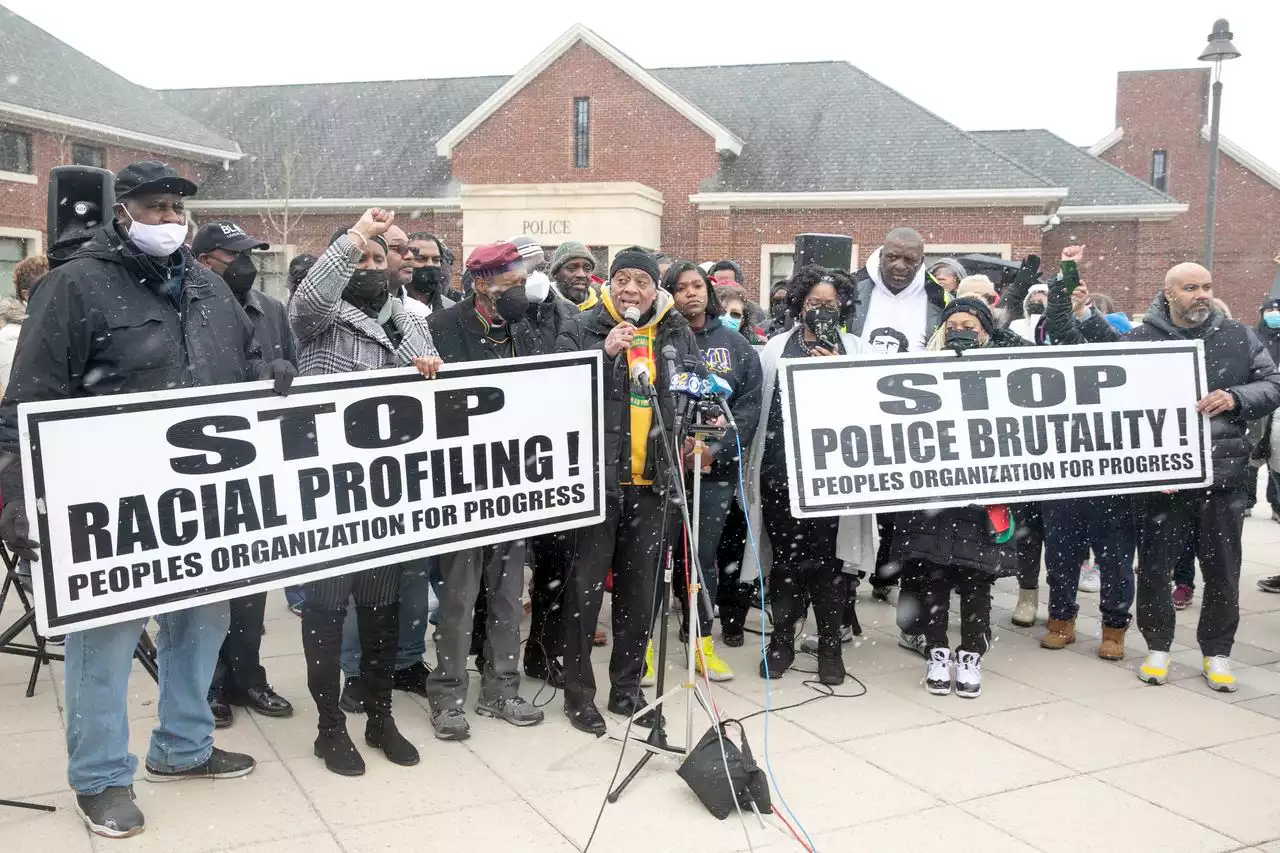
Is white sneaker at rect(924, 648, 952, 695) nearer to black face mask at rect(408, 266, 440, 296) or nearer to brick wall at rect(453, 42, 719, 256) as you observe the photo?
black face mask at rect(408, 266, 440, 296)

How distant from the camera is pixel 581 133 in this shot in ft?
92.6

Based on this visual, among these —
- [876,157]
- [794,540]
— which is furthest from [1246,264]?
[794,540]

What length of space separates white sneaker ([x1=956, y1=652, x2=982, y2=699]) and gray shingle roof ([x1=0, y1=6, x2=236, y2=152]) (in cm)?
2523

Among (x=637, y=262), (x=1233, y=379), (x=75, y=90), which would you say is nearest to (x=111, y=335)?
(x=637, y=262)

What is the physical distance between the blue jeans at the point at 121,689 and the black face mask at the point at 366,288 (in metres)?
1.29

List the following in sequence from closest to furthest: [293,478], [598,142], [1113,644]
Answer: [293,478]
[1113,644]
[598,142]

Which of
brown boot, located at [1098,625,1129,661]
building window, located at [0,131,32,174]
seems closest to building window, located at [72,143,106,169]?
building window, located at [0,131,32,174]

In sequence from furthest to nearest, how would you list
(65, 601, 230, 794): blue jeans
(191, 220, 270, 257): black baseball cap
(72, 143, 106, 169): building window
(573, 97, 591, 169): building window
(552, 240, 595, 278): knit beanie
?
(573, 97, 591, 169): building window → (72, 143, 106, 169): building window → (552, 240, 595, 278): knit beanie → (191, 220, 270, 257): black baseball cap → (65, 601, 230, 794): blue jeans

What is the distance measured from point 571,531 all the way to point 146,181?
232 cm

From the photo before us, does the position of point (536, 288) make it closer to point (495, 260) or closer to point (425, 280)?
point (495, 260)

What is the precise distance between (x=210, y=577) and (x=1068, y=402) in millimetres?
4262

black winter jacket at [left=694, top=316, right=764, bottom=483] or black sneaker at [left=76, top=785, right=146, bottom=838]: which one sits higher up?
black winter jacket at [left=694, top=316, right=764, bottom=483]

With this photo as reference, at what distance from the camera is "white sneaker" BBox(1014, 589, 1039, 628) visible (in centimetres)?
673

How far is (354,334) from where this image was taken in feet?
14.5
